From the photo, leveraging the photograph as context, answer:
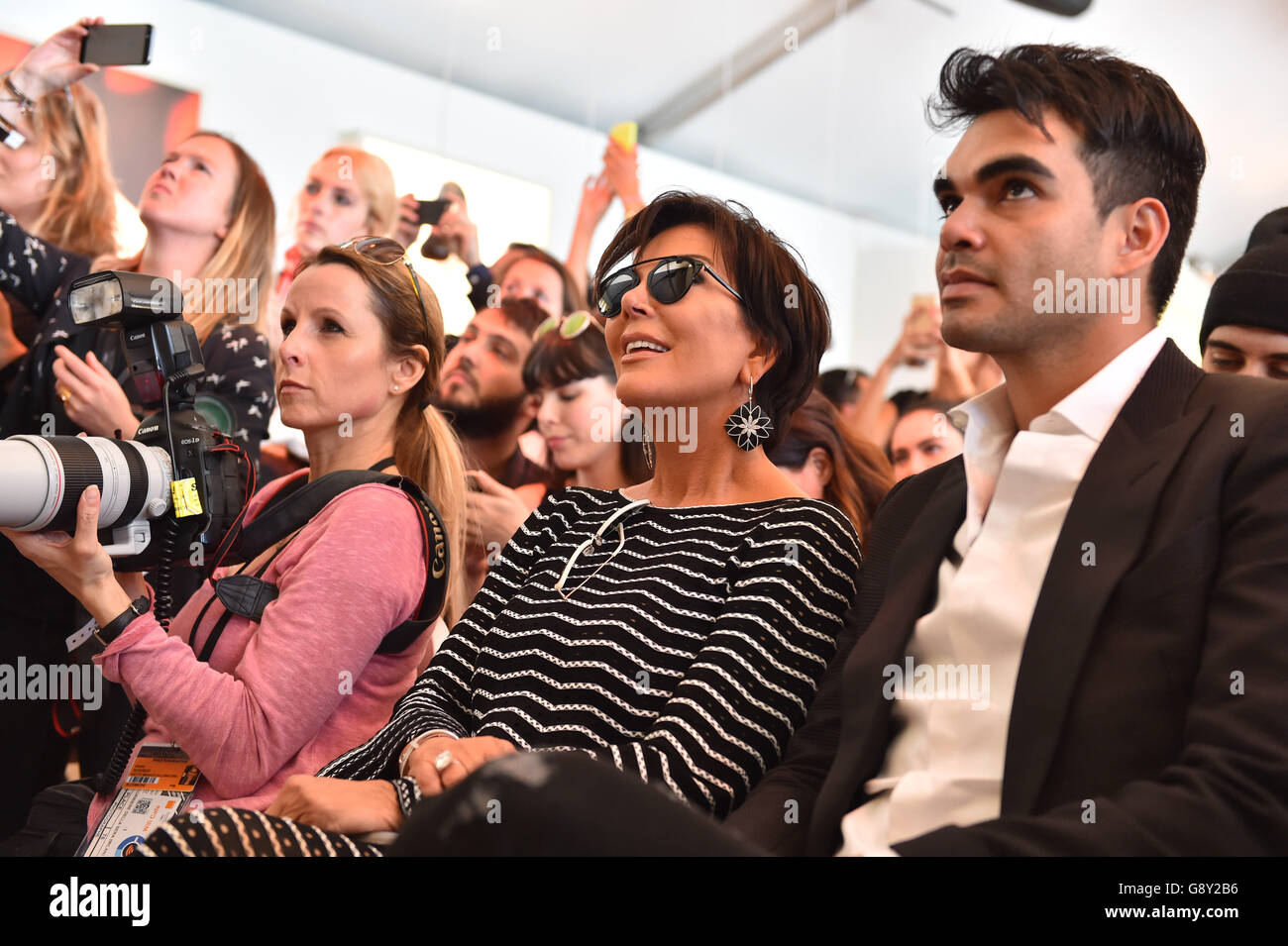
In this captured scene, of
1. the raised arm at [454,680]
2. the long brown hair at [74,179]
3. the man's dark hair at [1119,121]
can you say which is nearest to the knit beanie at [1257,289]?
the man's dark hair at [1119,121]

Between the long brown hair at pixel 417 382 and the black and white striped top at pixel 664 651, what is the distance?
0.39m

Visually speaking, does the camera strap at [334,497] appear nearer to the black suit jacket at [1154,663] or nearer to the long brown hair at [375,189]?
the black suit jacket at [1154,663]

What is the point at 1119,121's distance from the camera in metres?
1.19

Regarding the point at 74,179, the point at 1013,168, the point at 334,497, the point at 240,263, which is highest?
the point at 74,179

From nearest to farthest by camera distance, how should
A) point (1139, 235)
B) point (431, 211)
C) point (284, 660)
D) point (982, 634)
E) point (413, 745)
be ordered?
point (982, 634) → point (1139, 235) → point (413, 745) → point (284, 660) → point (431, 211)

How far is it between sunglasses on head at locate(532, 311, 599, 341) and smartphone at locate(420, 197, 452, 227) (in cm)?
65

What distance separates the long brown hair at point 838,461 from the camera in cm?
252

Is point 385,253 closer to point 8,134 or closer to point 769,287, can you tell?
point 769,287

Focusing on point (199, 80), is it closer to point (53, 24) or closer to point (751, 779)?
point (53, 24)

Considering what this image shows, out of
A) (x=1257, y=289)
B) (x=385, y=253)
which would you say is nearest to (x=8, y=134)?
(x=385, y=253)

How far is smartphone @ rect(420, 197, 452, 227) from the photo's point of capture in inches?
141

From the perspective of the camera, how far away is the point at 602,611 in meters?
1.42

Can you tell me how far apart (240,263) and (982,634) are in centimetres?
211
